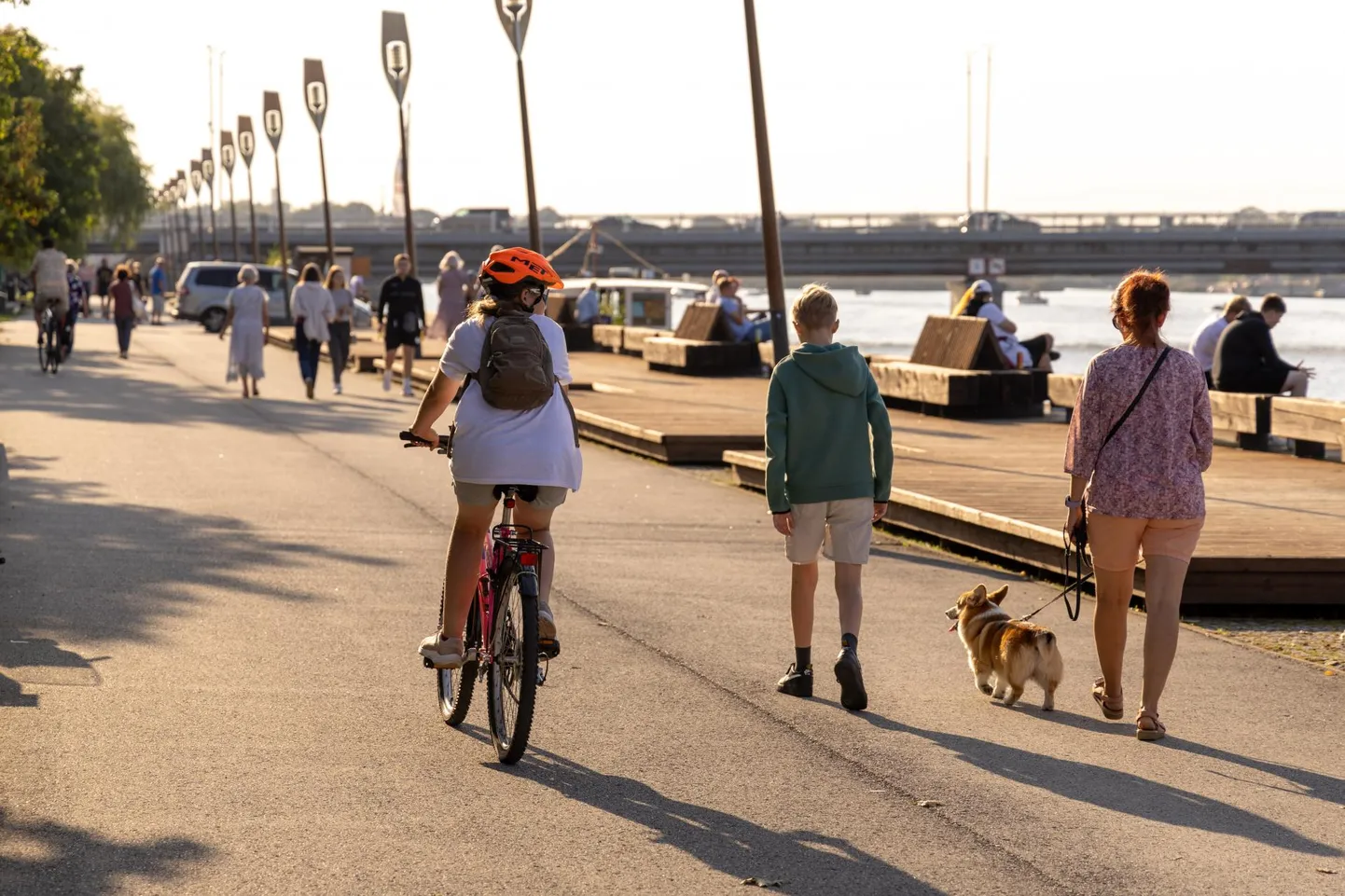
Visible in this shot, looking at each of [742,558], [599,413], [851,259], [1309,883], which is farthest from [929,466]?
[851,259]

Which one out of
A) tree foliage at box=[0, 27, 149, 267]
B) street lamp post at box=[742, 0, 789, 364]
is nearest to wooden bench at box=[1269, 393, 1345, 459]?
street lamp post at box=[742, 0, 789, 364]

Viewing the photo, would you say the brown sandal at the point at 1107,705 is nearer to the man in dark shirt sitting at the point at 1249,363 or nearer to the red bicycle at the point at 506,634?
the red bicycle at the point at 506,634

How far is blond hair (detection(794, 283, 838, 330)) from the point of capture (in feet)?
24.4

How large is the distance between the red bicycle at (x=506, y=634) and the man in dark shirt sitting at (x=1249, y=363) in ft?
41.2

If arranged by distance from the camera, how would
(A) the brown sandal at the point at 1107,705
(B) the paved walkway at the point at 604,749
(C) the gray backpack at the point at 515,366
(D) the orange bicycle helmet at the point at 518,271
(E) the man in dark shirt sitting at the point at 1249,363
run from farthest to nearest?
(E) the man in dark shirt sitting at the point at 1249,363, (A) the brown sandal at the point at 1107,705, (D) the orange bicycle helmet at the point at 518,271, (C) the gray backpack at the point at 515,366, (B) the paved walkway at the point at 604,749

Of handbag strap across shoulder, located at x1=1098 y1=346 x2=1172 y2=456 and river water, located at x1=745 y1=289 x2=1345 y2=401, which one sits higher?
handbag strap across shoulder, located at x1=1098 y1=346 x2=1172 y2=456

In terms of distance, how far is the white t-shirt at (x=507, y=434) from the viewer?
21.4 ft

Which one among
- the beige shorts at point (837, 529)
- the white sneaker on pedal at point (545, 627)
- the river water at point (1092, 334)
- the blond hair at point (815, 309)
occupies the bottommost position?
the river water at point (1092, 334)

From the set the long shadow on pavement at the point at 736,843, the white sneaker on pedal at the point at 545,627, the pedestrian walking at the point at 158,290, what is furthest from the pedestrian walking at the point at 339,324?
the pedestrian walking at the point at 158,290

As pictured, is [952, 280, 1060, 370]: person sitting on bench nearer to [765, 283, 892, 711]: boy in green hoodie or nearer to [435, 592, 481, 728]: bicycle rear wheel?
[765, 283, 892, 711]: boy in green hoodie

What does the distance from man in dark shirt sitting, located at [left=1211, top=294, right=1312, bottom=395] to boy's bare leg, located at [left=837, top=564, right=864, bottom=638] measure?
37.4 feet

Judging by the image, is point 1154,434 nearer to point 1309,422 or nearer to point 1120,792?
point 1120,792

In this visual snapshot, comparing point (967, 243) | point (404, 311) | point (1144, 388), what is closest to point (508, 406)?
point (1144, 388)

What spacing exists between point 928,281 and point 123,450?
182530 mm
